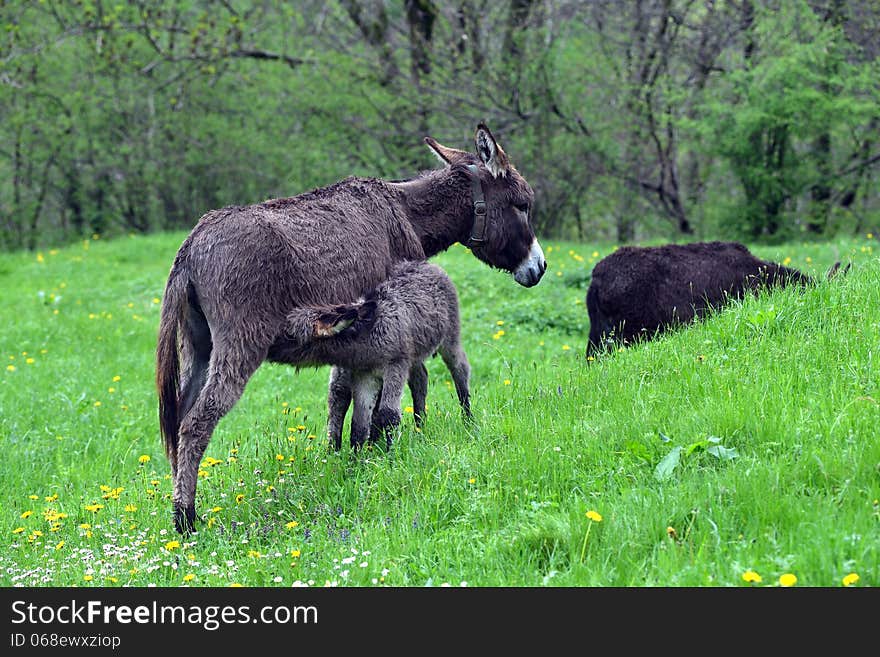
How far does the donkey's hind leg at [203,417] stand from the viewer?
16.7 feet

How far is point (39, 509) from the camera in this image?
620 cm

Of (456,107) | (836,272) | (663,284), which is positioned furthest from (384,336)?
(456,107)

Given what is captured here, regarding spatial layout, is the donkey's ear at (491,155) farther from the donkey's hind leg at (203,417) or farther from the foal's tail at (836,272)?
the foal's tail at (836,272)

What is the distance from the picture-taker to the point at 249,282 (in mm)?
5180

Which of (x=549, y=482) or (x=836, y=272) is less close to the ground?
(x=836, y=272)

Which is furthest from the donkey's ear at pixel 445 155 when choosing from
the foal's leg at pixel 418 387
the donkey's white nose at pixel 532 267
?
the foal's leg at pixel 418 387

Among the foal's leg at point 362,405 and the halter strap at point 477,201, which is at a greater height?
the halter strap at point 477,201

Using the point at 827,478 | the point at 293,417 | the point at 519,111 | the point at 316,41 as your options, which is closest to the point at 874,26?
the point at 519,111

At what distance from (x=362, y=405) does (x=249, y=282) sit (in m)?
1.11

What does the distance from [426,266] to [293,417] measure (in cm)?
258

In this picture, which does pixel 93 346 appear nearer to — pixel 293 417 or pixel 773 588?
pixel 293 417

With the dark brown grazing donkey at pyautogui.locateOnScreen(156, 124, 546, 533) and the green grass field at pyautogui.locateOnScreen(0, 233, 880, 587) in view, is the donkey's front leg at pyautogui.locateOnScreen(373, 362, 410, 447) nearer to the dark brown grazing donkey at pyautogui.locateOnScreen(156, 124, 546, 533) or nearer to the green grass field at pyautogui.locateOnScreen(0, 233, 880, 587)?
the green grass field at pyautogui.locateOnScreen(0, 233, 880, 587)

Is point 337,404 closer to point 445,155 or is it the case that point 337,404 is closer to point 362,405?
point 362,405

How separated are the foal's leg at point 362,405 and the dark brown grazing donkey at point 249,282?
1.78 feet
